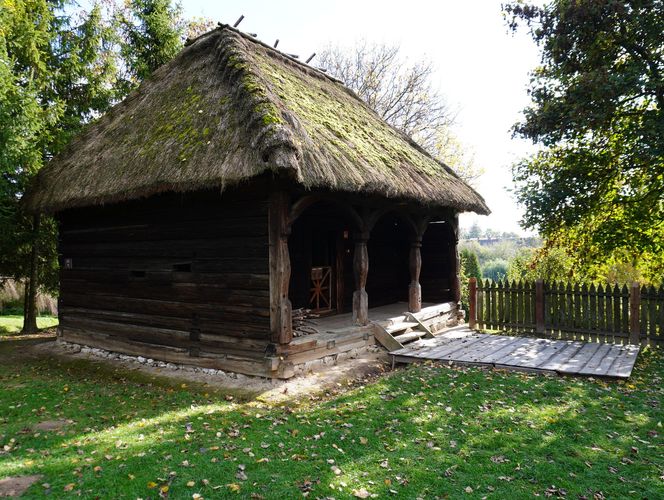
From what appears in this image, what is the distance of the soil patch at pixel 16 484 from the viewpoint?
405cm

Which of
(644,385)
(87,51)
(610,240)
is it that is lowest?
(644,385)

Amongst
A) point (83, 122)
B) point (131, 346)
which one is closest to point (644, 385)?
point (131, 346)

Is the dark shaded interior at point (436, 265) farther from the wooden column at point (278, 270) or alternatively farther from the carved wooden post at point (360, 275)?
the wooden column at point (278, 270)

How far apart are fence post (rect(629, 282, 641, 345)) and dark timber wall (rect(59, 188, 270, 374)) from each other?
7.80m

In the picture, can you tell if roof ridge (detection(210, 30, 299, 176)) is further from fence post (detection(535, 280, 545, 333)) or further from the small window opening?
fence post (detection(535, 280, 545, 333))

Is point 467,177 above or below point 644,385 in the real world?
above

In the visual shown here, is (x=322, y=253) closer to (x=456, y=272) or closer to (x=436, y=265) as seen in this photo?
(x=436, y=265)

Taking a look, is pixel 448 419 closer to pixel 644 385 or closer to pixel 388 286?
pixel 644 385

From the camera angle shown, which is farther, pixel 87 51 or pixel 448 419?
pixel 87 51

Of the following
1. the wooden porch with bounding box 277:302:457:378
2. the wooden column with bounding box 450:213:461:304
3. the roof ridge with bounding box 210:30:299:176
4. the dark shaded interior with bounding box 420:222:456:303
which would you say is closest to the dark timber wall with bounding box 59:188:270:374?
the wooden porch with bounding box 277:302:457:378

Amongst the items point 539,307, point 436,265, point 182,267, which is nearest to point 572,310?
point 539,307

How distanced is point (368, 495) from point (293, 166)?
168 inches

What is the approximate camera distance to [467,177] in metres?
30.2

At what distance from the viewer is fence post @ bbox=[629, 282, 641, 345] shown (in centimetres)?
1011
